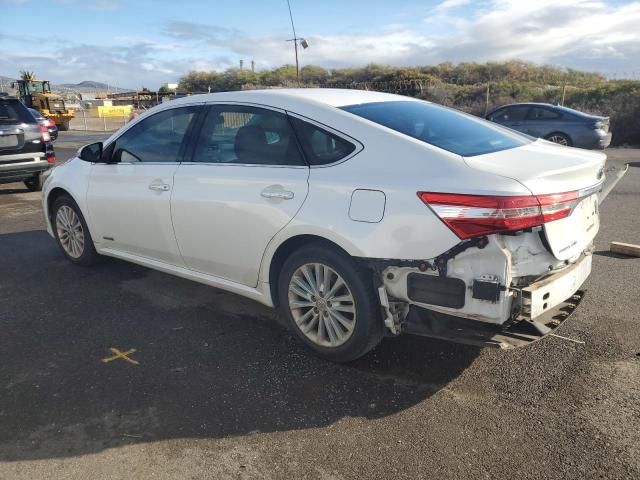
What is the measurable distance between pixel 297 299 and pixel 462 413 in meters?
1.23

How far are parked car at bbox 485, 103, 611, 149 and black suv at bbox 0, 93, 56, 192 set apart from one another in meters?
10.8

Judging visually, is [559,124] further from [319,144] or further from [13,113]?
[319,144]

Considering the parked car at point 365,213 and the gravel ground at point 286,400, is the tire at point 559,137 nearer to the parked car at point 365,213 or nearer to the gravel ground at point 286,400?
the gravel ground at point 286,400

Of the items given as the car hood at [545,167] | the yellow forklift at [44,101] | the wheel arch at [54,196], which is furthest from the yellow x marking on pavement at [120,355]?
the yellow forklift at [44,101]

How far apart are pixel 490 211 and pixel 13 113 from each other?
359 inches

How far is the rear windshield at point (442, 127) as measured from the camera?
3.30m

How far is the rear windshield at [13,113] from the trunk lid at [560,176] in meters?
8.66

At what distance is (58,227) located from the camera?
5.67 metres

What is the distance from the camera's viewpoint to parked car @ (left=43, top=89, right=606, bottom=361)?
282 centimetres

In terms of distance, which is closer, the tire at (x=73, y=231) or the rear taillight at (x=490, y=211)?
the rear taillight at (x=490, y=211)

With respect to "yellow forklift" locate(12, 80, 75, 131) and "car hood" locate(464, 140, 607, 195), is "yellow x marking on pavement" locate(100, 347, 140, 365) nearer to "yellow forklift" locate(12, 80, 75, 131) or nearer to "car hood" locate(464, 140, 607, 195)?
"car hood" locate(464, 140, 607, 195)

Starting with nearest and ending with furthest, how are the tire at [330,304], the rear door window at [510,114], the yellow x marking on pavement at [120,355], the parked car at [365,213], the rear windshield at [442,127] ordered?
the parked car at [365,213] < the tire at [330,304] < the rear windshield at [442,127] < the yellow x marking on pavement at [120,355] < the rear door window at [510,114]

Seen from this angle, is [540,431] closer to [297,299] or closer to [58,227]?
[297,299]

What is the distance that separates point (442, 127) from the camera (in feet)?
11.8
